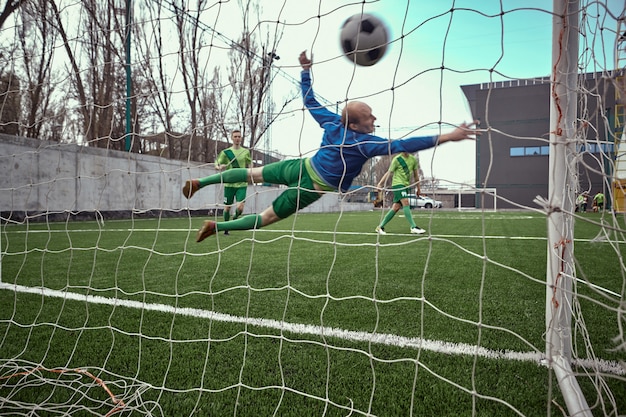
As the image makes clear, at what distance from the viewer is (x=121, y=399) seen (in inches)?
54.6

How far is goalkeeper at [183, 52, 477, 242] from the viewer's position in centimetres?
156

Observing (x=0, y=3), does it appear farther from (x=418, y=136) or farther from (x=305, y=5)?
(x=418, y=136)

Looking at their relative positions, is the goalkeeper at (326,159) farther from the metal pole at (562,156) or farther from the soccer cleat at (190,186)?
the metal pole at (562,156)

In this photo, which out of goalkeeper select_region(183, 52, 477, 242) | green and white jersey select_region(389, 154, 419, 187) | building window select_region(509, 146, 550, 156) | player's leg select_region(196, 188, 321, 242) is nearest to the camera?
goalkeeper select_region(183, 52, 477, 242)

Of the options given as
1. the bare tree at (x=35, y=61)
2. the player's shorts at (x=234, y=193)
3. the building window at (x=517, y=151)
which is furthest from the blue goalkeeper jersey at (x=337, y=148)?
the building window at (x=517, y=151)

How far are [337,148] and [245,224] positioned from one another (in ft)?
2.03

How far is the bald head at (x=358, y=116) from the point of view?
1589 millimetres

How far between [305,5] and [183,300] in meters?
1.90

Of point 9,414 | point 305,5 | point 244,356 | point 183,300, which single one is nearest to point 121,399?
point 9,414

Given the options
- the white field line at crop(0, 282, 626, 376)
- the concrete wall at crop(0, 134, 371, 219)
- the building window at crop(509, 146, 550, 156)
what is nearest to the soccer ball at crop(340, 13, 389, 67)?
the white field line at crop(0, 282, 626, 376)

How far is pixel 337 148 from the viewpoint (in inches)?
65.1

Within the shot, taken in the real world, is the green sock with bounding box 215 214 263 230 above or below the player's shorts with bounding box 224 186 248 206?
below

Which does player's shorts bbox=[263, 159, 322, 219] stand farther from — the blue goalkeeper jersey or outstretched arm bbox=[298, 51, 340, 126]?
outstretched arm bbox=[298, 51, 340, 126]

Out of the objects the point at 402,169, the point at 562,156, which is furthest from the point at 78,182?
the point at 562,156
